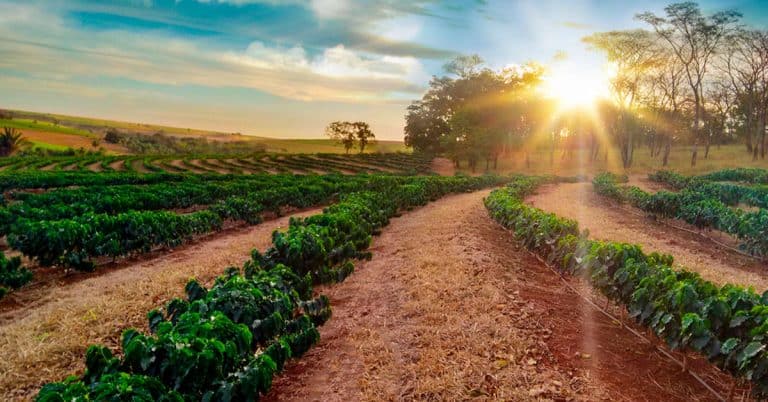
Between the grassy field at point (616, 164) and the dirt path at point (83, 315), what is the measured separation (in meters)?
52.7

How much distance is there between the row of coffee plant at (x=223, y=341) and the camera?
4.13 meters

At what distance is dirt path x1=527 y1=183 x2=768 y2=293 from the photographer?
13.8m

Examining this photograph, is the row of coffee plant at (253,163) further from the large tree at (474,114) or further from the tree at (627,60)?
the tree at (627,60)

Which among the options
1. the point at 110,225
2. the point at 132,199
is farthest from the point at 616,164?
the point at 110,225

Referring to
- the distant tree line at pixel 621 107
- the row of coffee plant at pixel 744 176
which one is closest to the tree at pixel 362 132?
the distant tree line at pixel 621 107

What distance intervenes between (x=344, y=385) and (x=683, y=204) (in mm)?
21843

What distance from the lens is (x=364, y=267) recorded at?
13242 mm

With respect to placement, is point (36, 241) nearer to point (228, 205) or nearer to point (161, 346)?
point (228, 205)

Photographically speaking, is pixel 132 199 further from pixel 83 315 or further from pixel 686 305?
pixel 686 305

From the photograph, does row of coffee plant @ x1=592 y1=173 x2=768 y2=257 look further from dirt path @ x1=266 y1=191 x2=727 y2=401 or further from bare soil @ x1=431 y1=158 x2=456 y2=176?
bare soil @ x1=431 y1=158 x2=456 y2=176

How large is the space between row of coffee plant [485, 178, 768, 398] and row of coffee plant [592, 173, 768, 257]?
9.28m

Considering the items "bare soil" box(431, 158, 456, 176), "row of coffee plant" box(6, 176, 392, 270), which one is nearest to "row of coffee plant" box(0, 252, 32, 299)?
"row of coffee plant" box(6, 176, 392, 270)

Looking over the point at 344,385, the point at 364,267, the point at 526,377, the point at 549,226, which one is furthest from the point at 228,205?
the point at 526,377

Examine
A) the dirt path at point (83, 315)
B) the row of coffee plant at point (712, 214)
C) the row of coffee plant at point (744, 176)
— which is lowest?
the dirt path at point (83, 315)
